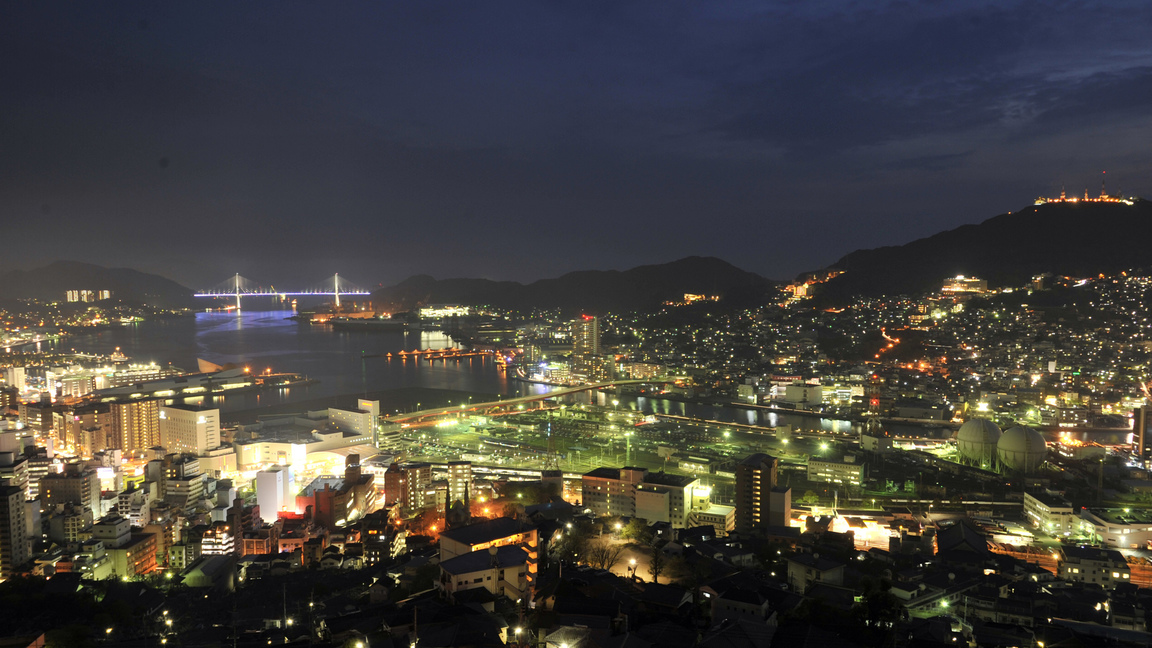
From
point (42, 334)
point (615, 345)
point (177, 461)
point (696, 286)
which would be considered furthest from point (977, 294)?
point (42, 334)

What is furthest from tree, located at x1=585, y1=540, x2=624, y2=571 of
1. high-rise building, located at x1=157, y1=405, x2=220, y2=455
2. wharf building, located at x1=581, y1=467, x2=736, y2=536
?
high-rise building, located at x1=157, y1=405, x2=220, y2=455

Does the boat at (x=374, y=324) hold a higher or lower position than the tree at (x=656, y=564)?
higher

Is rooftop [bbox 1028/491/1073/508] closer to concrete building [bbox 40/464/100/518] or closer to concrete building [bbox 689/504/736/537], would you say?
concrete building [bbox 689/504/736/537]

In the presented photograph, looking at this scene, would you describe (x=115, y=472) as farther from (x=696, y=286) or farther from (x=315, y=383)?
(x=696, y=286)

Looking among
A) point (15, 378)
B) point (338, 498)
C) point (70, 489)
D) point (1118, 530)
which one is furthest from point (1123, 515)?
point (15, 378)

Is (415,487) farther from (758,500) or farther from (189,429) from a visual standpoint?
(189,429)

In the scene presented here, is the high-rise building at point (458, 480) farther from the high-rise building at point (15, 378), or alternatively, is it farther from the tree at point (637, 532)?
the high-rise building at point (15, 378)

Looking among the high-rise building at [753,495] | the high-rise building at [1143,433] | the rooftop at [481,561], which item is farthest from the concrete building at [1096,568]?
the high-rise building at [1143,433]
